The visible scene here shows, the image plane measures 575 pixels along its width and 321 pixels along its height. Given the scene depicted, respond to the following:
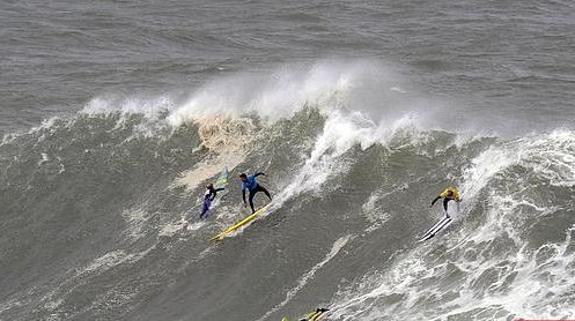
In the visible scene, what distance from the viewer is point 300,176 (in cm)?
2045

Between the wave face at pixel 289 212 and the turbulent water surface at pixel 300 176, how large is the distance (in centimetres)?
5

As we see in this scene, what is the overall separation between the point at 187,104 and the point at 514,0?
19984 mm

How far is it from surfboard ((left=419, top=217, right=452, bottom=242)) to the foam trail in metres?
1.78

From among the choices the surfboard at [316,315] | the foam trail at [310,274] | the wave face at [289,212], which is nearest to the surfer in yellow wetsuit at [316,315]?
the surfboard at [316,315]

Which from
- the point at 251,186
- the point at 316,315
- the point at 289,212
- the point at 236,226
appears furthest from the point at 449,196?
the point at 236,226

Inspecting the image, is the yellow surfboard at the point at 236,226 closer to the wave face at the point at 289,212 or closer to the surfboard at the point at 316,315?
the wave face at the point at 289,212

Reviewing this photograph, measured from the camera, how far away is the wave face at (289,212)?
50.2 ft

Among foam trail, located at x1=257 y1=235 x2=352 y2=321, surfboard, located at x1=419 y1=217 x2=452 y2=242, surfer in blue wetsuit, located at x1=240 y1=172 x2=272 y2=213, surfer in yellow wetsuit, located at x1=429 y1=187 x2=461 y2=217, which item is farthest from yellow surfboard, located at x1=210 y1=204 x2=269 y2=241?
surfer in yellow wetsuit, located at x1=429 y1=187 x2=461 y2=217

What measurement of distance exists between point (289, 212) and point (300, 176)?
1493 mm

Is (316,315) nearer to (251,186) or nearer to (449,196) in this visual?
(449,196)

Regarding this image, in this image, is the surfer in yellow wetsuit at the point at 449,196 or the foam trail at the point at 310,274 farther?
the surfer in yellow wetsuit at the point at 449,196

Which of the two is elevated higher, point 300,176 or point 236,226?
point 300,176

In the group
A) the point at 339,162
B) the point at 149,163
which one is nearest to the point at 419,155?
the point at 339,162

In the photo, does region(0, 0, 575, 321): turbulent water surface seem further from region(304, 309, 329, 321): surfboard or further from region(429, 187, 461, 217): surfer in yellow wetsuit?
region(429, 187, 461, 217): surfer in yellow wetsuit
